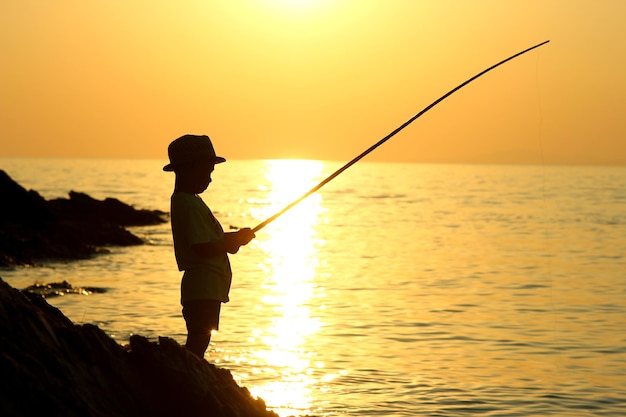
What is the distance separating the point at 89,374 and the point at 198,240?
1012 mm

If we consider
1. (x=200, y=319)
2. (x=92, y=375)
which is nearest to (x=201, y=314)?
(x=200, y=319)

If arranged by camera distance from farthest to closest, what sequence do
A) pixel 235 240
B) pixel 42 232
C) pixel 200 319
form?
pixel 42 232 < pixel 200 319 < pixel 235 240

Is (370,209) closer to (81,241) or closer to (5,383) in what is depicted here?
(81,241)

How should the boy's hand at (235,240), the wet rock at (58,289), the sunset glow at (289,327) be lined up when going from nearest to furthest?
the boy's hand at (235,240)
the sunset glow at (289,327)
the wet rock at (58,289)

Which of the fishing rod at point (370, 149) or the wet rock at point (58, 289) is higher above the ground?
the fishing rod at point (370, 149)

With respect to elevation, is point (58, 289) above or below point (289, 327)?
above

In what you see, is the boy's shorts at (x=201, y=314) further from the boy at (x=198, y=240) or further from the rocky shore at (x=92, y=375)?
the rocky shore at (x=92, y=375)

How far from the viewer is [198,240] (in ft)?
18.6

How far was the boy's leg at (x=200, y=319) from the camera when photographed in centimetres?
573

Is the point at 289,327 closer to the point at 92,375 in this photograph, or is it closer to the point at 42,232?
the point at 92,375

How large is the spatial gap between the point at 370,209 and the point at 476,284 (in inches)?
1695

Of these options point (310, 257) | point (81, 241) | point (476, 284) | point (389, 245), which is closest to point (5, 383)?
point (476, 284)

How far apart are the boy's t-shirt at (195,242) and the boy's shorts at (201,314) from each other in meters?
0.04

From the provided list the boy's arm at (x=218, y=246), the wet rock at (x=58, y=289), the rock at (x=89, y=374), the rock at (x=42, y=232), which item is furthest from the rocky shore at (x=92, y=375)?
the rock at (x=42, y=232)
